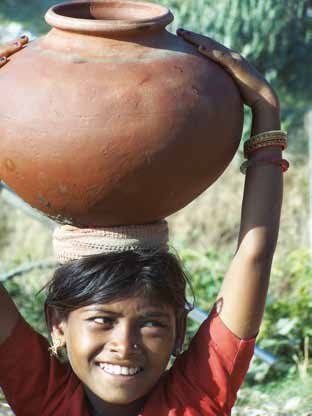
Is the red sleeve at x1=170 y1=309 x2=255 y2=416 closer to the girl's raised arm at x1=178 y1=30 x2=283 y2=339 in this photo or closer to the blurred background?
the girl's raised arm at x1=178 y1=30 x2=283 y2=339

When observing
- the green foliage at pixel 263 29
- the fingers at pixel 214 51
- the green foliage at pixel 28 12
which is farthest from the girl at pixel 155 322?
the green foliage at pixel 28 12

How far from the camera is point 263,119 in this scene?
9.25ft

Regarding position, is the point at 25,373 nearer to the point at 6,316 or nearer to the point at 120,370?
the point at 6,316

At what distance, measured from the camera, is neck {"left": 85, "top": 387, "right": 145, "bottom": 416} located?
2.94 meters

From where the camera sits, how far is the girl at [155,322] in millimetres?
2807

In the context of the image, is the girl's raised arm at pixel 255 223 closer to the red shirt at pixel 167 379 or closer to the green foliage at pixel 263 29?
the red shirt at pixel 167 379

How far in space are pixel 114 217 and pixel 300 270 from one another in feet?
11.5

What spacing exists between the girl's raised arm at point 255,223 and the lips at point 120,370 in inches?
10.4

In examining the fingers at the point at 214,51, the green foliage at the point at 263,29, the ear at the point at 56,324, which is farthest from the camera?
the green foliage at the point at 263,29

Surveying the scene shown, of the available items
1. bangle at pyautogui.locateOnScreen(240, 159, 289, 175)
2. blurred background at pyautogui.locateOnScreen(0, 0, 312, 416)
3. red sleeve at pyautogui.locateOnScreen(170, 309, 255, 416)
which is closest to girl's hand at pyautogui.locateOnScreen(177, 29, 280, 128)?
bangle at pyautogui.locateOnScreen(240, 159, 289, 175)

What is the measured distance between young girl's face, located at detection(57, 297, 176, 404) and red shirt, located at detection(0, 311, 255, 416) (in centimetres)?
8

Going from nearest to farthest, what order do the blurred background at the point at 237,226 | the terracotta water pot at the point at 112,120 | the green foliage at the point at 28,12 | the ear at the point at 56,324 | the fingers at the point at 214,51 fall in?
1. the terracotta water pot at the point at 112,120
2. the fingers at the point at 214,51
3. the ear at the point at 56,324
4. the blurred background at the point at 237,226
5. the green foliage at the point at 28,12

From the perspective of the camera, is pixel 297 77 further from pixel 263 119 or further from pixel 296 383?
pixel 263 119

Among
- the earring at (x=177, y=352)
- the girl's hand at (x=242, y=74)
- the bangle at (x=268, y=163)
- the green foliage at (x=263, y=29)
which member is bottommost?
the earring at (x=177, y=352)
